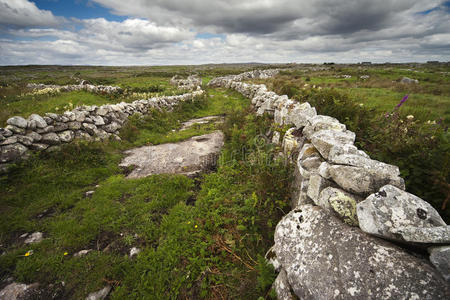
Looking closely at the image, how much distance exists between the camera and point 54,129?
6566mm

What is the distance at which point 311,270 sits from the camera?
7.02ft

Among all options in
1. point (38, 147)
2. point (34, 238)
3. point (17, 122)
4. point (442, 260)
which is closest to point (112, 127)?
point (38, 147)

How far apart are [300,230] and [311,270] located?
→ 0.51 metres

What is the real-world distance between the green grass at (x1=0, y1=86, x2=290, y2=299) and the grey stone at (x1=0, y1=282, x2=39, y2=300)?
11cm

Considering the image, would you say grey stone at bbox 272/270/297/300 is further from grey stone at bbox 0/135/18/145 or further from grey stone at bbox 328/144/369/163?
grey stone at bbox 0/135/18/145

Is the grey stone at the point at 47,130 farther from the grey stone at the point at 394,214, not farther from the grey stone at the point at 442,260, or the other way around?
the grey stone at the point at 442,260

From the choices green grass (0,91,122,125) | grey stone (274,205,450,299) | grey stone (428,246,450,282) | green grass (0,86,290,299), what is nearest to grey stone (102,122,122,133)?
green grass (0,86,290,299)

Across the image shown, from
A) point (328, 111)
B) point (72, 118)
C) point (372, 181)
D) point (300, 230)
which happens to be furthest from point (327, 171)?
point (72, 118)

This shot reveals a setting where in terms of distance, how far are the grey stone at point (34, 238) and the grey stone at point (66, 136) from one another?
3.79 m

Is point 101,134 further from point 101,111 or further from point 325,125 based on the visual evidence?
point 325,125

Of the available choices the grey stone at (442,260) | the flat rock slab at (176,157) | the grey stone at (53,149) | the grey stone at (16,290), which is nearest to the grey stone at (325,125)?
the grey stone at (442,260)

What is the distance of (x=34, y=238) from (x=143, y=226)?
218 cm

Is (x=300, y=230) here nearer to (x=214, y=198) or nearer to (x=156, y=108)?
(x=214, y=198)

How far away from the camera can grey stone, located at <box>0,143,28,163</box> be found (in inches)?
206
